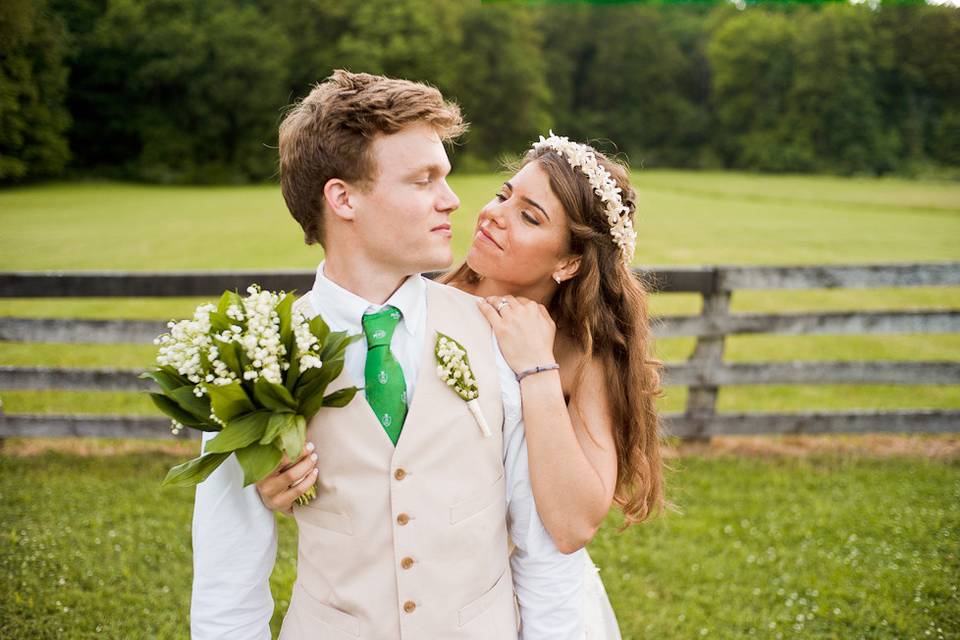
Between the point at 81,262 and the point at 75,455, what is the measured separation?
1090cm

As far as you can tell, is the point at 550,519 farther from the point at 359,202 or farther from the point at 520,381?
the point at 359,202

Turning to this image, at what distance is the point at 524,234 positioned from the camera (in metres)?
2.29

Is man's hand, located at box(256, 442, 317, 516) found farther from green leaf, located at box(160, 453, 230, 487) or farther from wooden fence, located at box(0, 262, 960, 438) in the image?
wooden fence, located at box(0, 262, 960, 438)

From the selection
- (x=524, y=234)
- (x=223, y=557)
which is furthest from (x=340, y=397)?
(x=524, y=234)

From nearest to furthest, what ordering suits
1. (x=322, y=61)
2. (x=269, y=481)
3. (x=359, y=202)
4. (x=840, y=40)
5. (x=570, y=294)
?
(x=269, y=481) < (x=359, y=202) < (x=570, y=294) < (x=322, y=61) < (x=840, y=40)

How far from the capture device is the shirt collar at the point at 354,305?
1758mm

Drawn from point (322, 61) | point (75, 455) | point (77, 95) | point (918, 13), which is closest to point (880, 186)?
point (918, 13)

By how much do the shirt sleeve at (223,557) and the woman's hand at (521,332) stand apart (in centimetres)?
78

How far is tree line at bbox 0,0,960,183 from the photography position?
1803 cm

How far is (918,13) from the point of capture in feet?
142

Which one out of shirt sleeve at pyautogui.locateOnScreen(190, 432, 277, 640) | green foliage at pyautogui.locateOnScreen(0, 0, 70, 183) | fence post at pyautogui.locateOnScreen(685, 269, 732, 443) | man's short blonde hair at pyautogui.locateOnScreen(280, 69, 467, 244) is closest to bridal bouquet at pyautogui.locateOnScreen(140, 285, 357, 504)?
shirt sleeve at pyautogui.locateOnScreen(190, 432, 277, 640)

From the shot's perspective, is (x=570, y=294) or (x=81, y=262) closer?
(x=570, y=294)

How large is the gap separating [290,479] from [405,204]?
2.34 ft

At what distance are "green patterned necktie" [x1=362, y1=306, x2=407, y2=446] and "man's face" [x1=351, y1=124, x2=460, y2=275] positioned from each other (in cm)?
20
